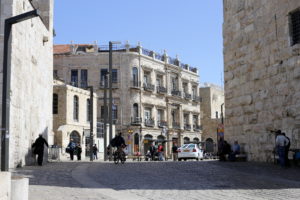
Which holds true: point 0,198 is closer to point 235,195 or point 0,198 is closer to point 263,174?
point 235,195

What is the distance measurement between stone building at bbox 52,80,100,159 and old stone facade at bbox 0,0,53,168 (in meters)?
16.8

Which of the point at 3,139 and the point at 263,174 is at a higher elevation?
the point at 3,139

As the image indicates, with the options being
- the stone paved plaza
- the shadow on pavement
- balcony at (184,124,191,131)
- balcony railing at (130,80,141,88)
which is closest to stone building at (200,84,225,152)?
balcony at (184,124,191,131)

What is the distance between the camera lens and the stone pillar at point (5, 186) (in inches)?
254

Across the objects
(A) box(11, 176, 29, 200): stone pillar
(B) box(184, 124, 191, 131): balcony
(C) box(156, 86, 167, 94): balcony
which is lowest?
(A) box(11, 176, 29, 200): stone pillar

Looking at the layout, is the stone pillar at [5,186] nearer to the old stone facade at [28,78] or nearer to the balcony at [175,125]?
the old stone facade at [28,78]

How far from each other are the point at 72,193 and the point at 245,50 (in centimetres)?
1176

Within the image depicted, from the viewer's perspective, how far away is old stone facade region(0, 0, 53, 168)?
16719 millimetres

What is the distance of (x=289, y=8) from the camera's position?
16500 mm

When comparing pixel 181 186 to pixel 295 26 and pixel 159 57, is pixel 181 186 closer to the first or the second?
pixel 295 26

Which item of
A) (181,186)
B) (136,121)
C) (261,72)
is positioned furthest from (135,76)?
(181,186)

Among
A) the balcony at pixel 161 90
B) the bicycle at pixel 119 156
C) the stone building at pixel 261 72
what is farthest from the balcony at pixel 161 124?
the stone building at pixel 261 72

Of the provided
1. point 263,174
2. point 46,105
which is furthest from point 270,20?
point 46,105

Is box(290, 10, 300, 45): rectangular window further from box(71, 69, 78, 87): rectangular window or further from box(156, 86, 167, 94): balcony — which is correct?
box(156, 86, 167, 94): balcony
